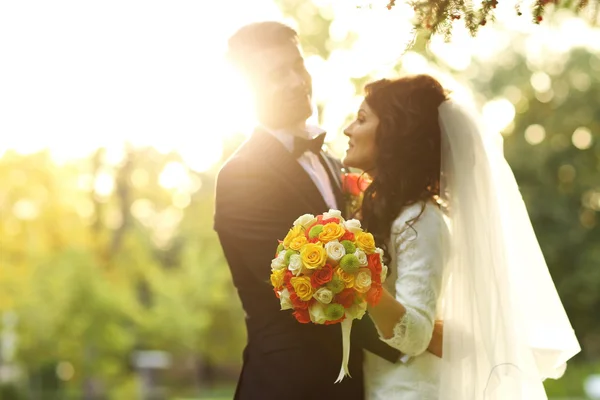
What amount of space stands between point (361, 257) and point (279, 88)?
4.33 ft

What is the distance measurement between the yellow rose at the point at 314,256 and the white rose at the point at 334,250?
0.02 metres

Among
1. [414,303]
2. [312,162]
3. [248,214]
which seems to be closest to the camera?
[414,303]

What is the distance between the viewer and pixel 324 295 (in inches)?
143

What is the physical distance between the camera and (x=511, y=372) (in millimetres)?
4297

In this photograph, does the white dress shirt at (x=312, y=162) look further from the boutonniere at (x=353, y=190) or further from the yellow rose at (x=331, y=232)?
the yellow rose at (x=331, y=232)

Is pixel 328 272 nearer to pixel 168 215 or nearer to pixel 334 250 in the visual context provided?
pixel 334 250

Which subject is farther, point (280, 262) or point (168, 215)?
point (168, 215)

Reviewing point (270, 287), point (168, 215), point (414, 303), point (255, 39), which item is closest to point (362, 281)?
point (414, 303)

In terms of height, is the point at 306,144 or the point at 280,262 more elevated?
the point at 306,144

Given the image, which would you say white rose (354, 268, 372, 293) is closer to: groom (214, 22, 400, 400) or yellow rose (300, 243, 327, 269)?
yellow rose (300, 243, 327, 269)

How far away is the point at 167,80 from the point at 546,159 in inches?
542

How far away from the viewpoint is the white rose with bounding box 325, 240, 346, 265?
144 inches

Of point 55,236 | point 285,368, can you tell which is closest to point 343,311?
point 285,368

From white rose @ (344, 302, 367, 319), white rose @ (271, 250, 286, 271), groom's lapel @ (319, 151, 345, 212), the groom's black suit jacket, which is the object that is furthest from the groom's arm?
white rose @ (344, 302, 367, 319)
